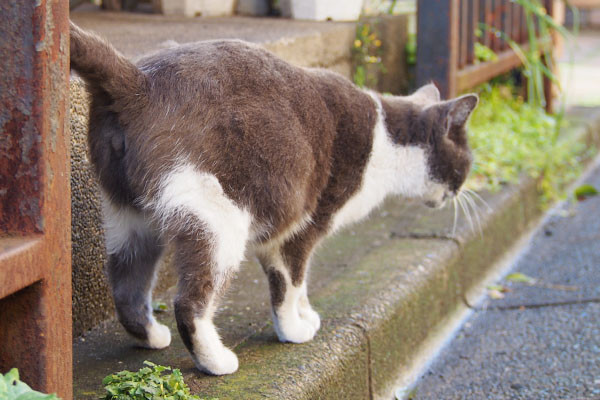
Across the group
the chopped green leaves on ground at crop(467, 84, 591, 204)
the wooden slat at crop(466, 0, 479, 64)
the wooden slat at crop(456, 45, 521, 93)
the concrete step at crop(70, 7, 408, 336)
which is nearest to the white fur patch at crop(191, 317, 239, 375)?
the concrete step at crop(70, 7, 408, 336)

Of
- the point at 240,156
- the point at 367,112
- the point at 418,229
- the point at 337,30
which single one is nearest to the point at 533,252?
the point at 418,229

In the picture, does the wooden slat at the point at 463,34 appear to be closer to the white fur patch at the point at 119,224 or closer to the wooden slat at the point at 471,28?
the wooden slat at the point at 471,28

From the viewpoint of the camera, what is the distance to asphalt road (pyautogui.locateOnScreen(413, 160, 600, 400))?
2658 millimetres

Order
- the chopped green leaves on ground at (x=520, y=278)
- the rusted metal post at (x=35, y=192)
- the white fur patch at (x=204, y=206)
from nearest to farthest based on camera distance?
the rusted metal post at (x=35, y=192) < the white fur patch at (x=204, y=206) < the chopped green leaves on ground at (x=520, y=278)

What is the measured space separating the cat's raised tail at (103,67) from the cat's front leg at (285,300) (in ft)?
2.41

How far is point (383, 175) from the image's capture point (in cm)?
260

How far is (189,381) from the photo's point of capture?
207 centimetres

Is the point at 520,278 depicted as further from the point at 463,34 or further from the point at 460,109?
the point at 463,34

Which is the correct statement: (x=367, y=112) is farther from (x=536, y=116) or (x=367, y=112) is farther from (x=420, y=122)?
(x=536, y=116)

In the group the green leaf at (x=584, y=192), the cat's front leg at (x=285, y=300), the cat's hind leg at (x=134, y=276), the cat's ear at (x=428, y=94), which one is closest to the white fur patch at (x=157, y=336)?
the cat's hind leg at (x=134, y=276)

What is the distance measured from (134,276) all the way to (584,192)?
3.75 metres

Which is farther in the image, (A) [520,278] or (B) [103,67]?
(A) [520,278]

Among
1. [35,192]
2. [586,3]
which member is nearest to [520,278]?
[35,192]

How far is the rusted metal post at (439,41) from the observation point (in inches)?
169
